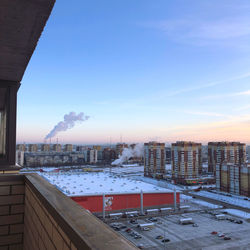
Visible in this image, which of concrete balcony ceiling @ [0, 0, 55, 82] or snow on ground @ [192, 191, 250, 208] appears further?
snow on ground @ [192, 191, 250, 208]

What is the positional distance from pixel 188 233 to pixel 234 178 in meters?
11.1

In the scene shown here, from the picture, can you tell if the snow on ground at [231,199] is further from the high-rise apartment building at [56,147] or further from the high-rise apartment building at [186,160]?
the high-rise apartment building at [56,147]

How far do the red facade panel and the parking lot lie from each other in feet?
5.58

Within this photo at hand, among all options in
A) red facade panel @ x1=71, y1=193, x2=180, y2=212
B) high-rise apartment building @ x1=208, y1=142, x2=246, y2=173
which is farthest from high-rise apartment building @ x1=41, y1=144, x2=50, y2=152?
red facade panel @ x1=71, y1=193, x2=180, y2=212

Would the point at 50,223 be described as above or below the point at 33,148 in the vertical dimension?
above

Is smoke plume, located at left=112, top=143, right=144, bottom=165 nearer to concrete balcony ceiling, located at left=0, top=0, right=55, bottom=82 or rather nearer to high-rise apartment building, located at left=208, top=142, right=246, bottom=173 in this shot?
high-rise apartment building, located at left=208, top=142, right=246, bottom=173

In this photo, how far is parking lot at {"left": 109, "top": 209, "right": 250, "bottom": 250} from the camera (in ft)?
29.5

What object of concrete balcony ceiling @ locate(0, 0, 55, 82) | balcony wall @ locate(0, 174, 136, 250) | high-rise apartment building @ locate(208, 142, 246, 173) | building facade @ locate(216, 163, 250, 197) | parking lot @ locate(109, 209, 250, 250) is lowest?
parking lot @ locate(109, 209, 250, 250)

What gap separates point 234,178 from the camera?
1941 cm

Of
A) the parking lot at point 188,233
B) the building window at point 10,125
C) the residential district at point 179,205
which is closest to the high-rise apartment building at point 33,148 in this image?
the residential district at point 179,205

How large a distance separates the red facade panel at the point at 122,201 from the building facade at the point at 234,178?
6041 millimetres

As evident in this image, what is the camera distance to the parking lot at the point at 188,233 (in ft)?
29.5

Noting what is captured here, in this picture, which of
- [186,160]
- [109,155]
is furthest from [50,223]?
[109,155]

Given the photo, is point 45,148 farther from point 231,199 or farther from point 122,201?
point 231,199
